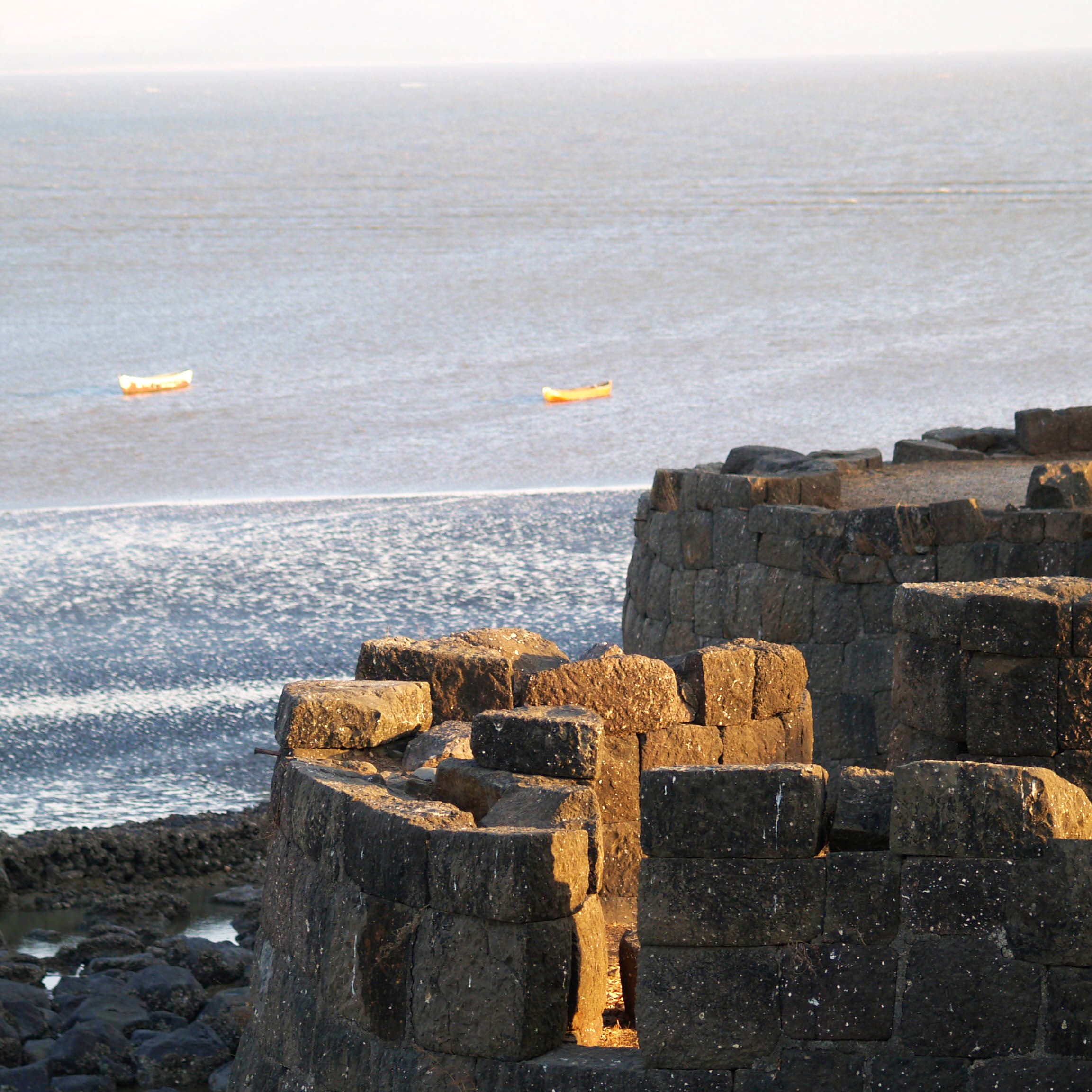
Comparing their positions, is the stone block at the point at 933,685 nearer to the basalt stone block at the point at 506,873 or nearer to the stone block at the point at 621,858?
the stone block at the point at 621,858

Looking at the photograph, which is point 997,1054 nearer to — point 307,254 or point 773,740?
point 773,740

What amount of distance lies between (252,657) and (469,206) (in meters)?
71.1

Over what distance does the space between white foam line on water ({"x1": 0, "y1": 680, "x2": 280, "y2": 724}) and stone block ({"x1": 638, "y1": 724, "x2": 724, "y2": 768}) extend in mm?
11179

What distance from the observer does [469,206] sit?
89750mm

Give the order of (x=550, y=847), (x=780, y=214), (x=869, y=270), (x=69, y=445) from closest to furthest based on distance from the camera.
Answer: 1. (x=550, y=847)
2. (x=69, y=445)
3. (x=869, y=270)
4. (x=780, y=214)

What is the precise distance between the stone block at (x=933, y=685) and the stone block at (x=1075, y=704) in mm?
422

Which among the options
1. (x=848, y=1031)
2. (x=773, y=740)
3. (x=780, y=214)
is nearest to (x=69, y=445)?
(x=773, y=740)

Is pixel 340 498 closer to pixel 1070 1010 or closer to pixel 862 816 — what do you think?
pixel 862 816

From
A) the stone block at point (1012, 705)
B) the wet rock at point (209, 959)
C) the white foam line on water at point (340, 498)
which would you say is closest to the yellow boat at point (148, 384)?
the white foam line on water at point (340, 498)

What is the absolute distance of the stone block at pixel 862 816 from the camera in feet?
19.7

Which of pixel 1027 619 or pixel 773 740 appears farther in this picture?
pixel 773 740

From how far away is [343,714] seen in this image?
25.1 ft

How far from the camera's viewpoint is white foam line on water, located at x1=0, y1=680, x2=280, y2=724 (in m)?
19.0

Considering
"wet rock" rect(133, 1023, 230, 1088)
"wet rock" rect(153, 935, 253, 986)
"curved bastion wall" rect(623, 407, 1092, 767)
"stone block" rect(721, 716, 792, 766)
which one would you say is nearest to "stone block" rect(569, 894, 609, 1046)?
"stone block" rect(721, 716, 792, 766)
